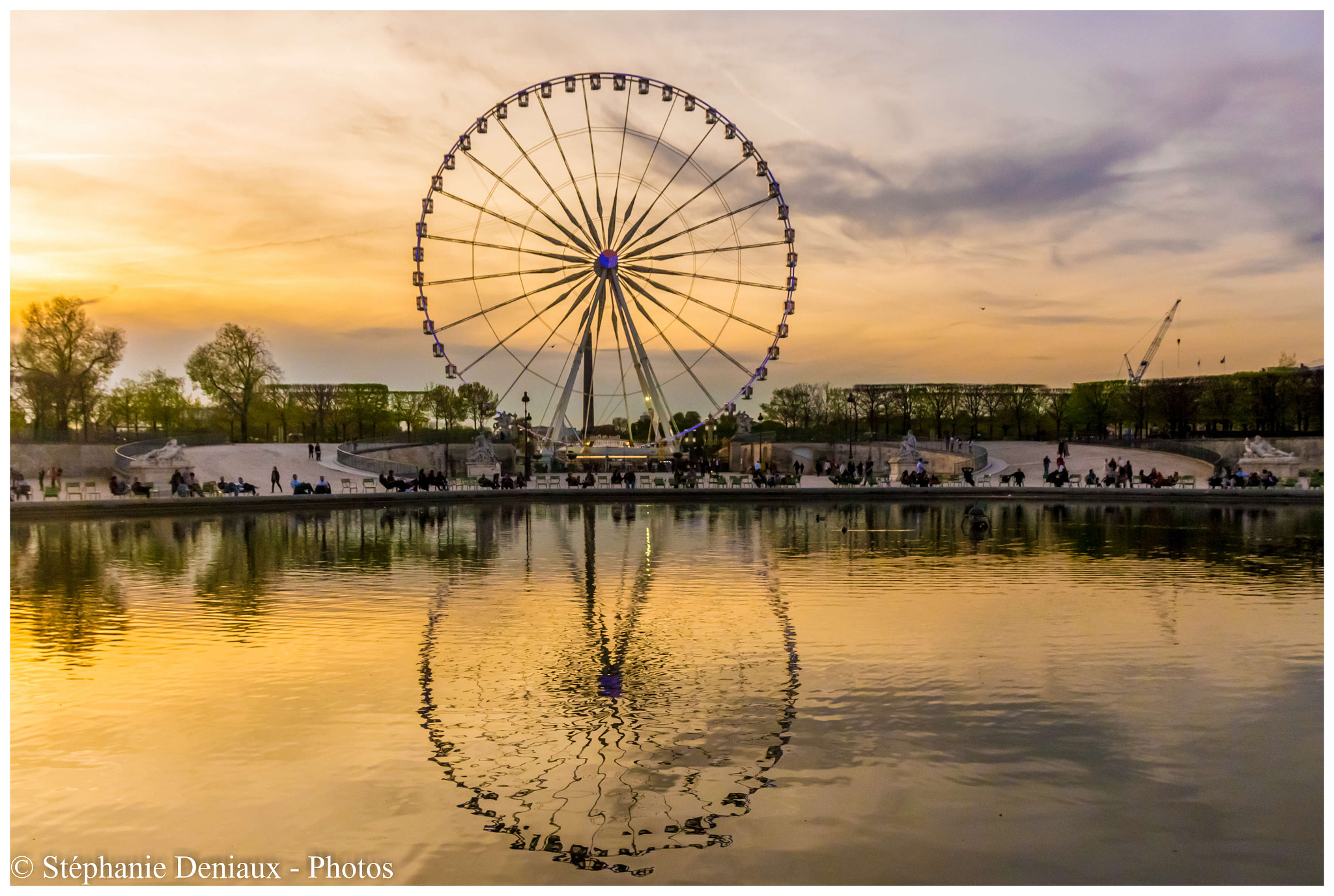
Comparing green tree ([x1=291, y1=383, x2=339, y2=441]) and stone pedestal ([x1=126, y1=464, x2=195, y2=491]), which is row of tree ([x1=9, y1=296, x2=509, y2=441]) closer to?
green tree ([x1=291, y1=383, x2=339, y2=441])

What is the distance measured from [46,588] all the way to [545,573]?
776 cm

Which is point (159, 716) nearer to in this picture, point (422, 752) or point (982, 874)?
point (422, 752)

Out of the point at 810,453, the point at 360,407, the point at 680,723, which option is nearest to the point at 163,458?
the point at 680,723

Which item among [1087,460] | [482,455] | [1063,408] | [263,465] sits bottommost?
[263,465]

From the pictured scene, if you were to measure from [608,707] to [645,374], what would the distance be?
96.6 feet

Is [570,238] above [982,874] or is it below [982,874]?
above

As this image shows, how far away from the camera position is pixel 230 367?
70438 millimetres

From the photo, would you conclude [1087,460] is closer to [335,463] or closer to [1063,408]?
[335,463]

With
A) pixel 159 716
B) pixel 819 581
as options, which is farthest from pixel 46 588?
pixel 819 581

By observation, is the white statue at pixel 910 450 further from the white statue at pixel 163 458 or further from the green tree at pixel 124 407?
the green tree at pixel 124 407

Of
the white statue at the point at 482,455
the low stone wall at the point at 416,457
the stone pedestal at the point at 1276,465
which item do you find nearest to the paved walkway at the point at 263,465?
the low stone wall at the point at 416,457

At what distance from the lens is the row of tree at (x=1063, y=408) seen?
78438mm

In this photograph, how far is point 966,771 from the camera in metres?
7.52

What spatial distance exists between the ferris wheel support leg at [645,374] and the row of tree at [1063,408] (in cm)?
3286
